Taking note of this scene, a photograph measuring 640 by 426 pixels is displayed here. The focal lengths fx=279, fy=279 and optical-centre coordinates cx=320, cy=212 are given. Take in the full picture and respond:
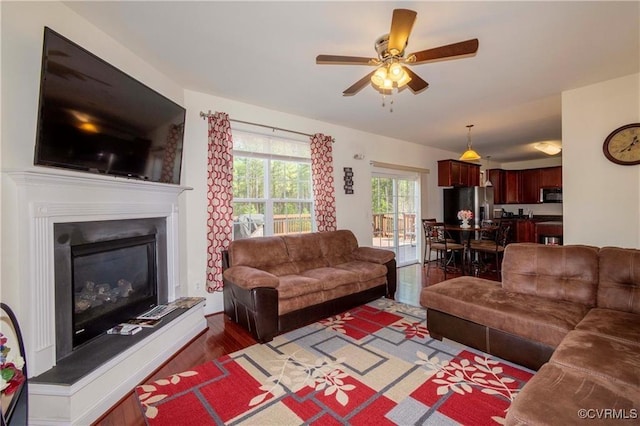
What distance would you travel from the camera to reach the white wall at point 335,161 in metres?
3.38

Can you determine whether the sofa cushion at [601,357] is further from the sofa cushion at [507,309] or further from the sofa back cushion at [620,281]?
the sofa back cushion at [620,281]

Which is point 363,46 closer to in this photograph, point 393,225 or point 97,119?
point 97,119

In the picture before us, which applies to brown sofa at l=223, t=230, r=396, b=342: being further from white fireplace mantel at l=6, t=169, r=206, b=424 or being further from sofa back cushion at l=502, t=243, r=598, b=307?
sofa back cushion at l=502, t=243, r=598, b=307

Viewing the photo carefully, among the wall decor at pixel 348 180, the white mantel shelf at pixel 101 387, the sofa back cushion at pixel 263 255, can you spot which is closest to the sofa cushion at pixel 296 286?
the sofa back cushion at pixel 263 255

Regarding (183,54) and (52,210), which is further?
(183,54)

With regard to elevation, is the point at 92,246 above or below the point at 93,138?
below

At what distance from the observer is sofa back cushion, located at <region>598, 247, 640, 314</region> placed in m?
2.19

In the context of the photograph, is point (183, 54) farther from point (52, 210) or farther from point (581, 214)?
point (581, 214)

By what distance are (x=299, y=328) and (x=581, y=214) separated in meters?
3.72

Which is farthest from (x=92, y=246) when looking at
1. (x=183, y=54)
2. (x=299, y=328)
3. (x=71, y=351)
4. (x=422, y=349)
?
(x=422, y=349)

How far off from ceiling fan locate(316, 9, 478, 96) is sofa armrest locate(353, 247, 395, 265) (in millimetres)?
2311

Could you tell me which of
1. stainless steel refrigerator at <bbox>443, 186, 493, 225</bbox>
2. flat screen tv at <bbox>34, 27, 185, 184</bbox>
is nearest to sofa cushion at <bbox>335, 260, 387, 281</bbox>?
flat screen tv at <bbox>34, 27, 185, 184</bbox>

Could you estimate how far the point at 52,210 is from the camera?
1824 millimetres

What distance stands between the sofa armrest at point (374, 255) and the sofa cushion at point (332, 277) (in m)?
0.63
